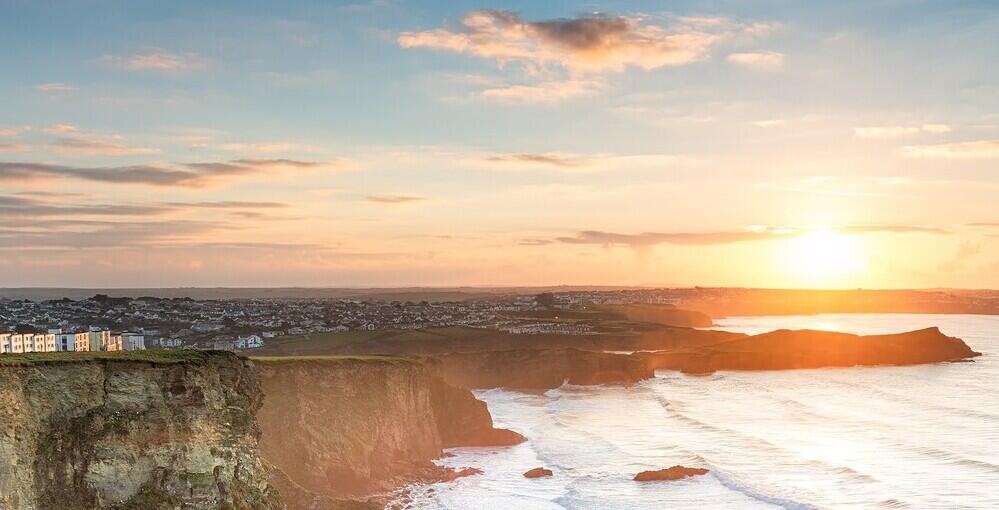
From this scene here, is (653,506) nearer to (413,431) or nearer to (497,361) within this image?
(413,431)

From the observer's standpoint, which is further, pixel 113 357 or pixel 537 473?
pixel 537 473

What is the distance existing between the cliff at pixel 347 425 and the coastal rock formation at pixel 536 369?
40.0m

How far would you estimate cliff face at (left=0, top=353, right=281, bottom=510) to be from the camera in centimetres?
2353

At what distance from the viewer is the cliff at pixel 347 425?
38.8 m

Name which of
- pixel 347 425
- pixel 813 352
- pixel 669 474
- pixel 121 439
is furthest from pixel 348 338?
pixel 121 439

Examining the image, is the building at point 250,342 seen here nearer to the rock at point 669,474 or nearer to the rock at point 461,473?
the rock at point 461,473

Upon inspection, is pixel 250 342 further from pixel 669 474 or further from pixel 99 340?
pixel 669 474

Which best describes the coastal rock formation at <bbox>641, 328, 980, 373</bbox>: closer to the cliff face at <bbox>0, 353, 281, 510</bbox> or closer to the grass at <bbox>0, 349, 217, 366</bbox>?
the grass at <bbox>0, 349, 217, 366</bbox>

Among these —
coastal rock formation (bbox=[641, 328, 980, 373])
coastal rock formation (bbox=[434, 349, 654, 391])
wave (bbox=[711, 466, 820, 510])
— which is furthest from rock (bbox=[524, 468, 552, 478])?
coastal rock formation (bbox=[641, 328, 980, 373])

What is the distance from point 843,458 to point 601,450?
1464 centimetres

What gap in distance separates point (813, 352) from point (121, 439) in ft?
372

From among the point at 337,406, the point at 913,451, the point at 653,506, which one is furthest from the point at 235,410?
the point at 913,451

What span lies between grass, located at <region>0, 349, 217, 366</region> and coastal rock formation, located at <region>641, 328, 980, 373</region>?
9189 cm

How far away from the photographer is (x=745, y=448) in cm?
5628
